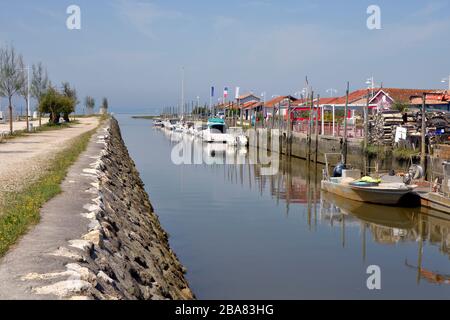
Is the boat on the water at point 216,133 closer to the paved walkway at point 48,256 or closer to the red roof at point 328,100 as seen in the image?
the red roof at point 328,100

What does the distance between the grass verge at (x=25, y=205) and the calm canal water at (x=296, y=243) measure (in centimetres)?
398

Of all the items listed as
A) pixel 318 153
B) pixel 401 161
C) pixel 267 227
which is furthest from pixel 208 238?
pixel 318 153

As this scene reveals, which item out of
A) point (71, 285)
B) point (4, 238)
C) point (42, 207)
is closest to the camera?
point (71, 285)

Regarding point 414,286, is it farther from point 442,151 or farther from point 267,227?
point 442,151

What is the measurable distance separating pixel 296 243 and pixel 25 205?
888cm

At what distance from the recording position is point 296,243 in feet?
57.0

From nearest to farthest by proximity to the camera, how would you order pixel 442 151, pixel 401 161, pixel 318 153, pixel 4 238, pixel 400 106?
pixel 4 238 → pixel 442 151 → pixel 401 161 → pixel 318 153 → pixel 400 106

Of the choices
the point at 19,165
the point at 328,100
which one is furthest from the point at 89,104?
the point at 19,165

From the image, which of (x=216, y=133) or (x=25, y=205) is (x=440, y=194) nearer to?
(x=25, y=205)

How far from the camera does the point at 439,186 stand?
22.0 metres

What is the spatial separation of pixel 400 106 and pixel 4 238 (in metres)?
41.4

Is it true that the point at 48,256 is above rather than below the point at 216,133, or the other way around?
below

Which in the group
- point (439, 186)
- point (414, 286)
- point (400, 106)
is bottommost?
point (414, 286)

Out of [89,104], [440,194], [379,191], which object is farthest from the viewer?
[89,104]
